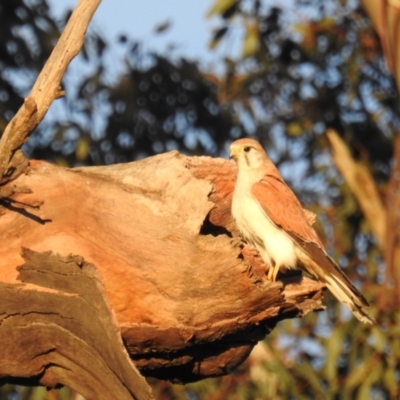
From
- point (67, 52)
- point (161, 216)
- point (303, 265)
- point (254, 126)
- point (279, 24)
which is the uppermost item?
point (67, 52)

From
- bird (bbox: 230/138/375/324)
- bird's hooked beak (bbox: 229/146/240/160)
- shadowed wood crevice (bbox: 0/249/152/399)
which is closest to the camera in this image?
shadowed wood crevice (bbox: 0/249/152/399)

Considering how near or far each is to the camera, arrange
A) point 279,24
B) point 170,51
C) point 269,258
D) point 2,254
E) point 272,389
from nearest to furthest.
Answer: point 2,254, point 269,258, point 272,389, point 170,51, point 279,24

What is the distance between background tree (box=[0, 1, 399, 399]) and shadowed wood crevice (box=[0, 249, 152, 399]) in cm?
330

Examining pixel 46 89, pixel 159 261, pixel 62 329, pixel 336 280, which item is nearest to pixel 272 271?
pixel 336 280

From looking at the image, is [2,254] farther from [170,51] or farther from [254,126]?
[254,126]

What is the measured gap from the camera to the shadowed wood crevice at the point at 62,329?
4.07 meters

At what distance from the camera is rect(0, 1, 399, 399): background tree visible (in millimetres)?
7562

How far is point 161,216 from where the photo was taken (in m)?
4.58

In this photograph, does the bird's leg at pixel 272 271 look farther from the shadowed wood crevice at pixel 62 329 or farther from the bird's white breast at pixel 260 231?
the shadowed wood crevice at pixel 62 329

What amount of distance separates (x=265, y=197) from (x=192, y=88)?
4.71 metres

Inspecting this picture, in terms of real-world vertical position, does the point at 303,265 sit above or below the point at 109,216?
below

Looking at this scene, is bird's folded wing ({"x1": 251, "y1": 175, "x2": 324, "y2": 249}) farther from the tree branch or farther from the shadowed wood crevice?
the shadowed wood crevice

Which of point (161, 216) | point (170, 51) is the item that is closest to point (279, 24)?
point (170, 51)

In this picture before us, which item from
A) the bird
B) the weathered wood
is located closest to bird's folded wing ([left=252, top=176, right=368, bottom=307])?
the bird
